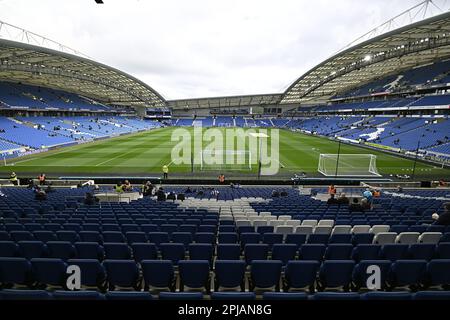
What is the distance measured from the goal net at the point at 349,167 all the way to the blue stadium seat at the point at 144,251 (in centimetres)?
2378

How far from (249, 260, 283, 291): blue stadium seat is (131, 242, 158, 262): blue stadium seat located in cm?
211

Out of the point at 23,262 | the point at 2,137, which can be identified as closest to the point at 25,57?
the point at 2,137

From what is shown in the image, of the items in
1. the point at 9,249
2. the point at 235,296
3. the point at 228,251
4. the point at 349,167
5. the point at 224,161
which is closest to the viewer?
the point at 235,296

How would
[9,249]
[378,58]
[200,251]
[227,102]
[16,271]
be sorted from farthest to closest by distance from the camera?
1. [227,102]
2. [378,58]
3. [200,251]
4. [9,249]
5. [16,271]

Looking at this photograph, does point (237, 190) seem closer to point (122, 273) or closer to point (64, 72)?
point (122, 273)

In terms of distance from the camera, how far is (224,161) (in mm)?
34656

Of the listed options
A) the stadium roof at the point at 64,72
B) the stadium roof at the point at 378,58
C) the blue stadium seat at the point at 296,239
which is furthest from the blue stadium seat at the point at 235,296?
the stadium roof at the point at 378,58

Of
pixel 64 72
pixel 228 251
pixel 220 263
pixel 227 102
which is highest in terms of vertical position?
pixel 227 102

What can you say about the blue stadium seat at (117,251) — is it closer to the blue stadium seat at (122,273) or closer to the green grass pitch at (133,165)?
the blue stadium seat at (122,273)

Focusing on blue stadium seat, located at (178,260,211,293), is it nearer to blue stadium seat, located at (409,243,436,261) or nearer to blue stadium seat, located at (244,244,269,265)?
blue stadium seat, located at (244,244,269,265)

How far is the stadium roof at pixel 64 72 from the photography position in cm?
3606

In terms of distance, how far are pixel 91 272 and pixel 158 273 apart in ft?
3.72

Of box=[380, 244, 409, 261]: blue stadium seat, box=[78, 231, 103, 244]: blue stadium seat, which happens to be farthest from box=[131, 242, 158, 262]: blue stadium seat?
box=[380, 244, 409, 261]: blue stadium seat

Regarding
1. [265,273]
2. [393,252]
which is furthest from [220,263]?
[393,252]
